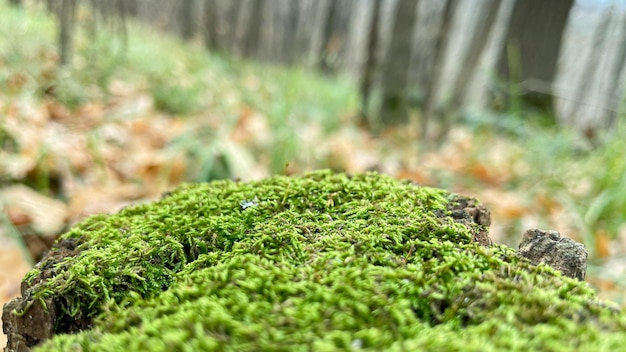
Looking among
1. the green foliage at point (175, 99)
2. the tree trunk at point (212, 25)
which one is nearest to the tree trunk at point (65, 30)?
the green foliage at point (175, 99)

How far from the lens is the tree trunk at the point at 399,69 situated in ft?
19.7

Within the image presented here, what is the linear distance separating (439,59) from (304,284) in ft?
12.8

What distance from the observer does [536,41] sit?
6184 millimetres

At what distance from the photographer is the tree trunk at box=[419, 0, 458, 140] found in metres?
4.34

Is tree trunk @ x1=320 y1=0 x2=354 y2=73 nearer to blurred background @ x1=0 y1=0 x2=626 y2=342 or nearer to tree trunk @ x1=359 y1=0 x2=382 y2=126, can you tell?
blurred background @ x1=0 y1=0 x2=626 y2=342

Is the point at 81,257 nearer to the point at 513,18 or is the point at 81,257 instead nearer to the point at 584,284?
the point at 584,284

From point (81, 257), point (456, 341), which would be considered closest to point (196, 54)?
→ point (81, 257)

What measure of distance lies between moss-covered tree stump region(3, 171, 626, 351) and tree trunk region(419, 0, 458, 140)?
324cm

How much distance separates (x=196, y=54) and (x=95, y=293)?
7.62 m

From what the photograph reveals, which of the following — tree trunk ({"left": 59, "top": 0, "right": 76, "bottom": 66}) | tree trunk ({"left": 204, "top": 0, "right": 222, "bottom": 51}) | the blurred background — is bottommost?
the blurred background

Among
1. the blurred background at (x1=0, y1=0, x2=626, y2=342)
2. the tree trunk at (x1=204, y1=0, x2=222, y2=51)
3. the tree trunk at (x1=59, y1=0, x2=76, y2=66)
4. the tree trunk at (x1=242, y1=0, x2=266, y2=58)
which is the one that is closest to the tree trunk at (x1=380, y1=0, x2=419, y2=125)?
the blurred background at (x1=0, y1=0, x2=626, y2=342)

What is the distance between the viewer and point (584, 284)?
0.88 metres

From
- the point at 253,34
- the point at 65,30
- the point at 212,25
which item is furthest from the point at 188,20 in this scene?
the point at 65,30

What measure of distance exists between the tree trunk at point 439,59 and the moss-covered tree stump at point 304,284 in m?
3.24
